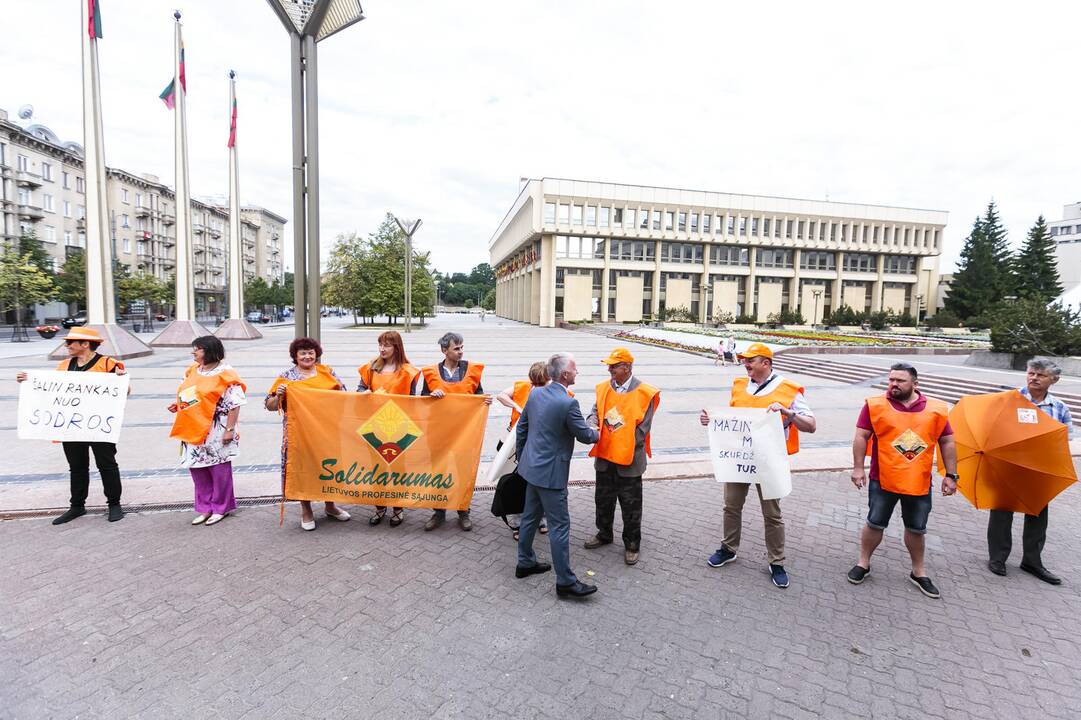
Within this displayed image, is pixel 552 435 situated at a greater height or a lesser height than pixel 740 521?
greater

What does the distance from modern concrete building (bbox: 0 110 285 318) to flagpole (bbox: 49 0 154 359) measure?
889cm

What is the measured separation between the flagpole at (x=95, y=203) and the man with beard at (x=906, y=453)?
21.5 m

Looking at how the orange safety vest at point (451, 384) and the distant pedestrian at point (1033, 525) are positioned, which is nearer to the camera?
the distant pedestrian at point (1033, 525)

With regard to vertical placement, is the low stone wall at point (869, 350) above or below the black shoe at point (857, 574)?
above

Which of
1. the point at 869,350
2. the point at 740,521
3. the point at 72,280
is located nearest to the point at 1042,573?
the point at 740,521

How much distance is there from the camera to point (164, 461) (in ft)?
24.3

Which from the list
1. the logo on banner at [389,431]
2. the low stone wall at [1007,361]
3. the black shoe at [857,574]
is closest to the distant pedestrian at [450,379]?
the logo on banner at [389,431]

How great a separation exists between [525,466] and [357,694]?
1.78 metres

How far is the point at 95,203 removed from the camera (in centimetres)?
1883

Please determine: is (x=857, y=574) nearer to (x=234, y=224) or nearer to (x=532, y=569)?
(x=532, y=569)

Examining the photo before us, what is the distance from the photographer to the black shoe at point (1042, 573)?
14.7 ft

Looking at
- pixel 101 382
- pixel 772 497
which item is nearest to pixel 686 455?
pixel 772 497

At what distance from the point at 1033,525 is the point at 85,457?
28.1ft

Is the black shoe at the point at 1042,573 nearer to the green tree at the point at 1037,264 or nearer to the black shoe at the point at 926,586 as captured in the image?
the black shoe at the point at 926,586
